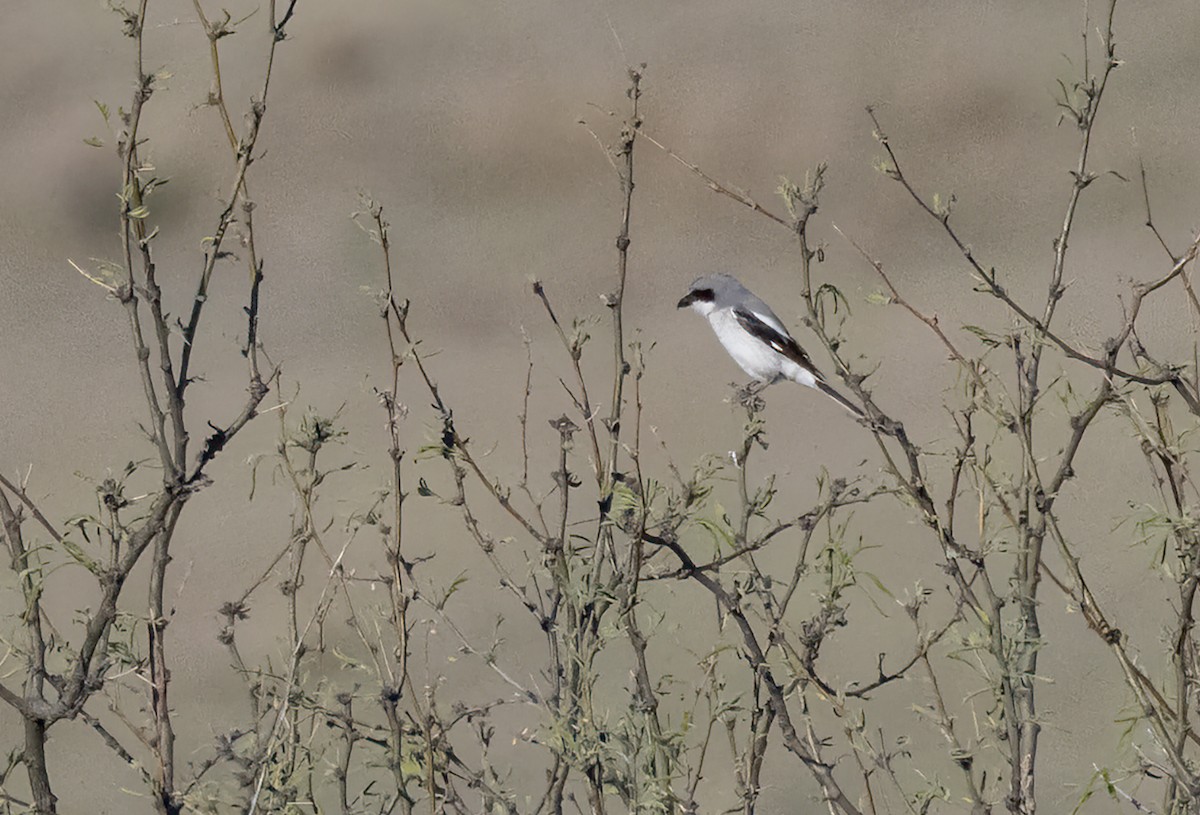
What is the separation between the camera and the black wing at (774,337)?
17.2 feet

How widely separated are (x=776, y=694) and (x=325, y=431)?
64 centimetres

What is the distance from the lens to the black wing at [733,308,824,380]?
523 centimetres

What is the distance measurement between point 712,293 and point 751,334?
0.34 m

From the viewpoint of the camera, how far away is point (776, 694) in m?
1.96

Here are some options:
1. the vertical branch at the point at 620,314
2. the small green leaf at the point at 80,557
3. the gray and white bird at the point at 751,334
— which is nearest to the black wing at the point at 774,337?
the gray and white bird at the point at 751,334

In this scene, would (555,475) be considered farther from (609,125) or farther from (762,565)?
(609,125)

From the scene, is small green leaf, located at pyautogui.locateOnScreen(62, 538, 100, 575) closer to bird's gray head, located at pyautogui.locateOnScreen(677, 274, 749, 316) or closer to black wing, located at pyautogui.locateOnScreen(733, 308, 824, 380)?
black wing, located at pyautogui.locateOnScreen(733, 308, 824, 380)

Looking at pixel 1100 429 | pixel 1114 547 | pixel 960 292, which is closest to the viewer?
pixel 1114 547

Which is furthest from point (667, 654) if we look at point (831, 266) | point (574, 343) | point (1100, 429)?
point (574, 343)

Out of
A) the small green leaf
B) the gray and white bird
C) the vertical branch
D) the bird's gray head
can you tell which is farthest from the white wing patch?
the small green leaf

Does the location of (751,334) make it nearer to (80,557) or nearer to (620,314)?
(620,314)

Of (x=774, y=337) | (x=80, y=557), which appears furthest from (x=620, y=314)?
(x=774, y=337)

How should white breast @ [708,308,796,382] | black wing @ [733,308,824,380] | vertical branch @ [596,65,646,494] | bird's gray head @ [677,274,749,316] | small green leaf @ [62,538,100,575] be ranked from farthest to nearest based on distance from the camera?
bird's gray head @ [677,274,749,316] → white breast @ [708,308,796,382] → black wing @ [733,308,824,380] → vertical branch @ [596,65,646,494] → small green leaf @ [62,538,100,575]

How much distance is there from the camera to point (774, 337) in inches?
210
